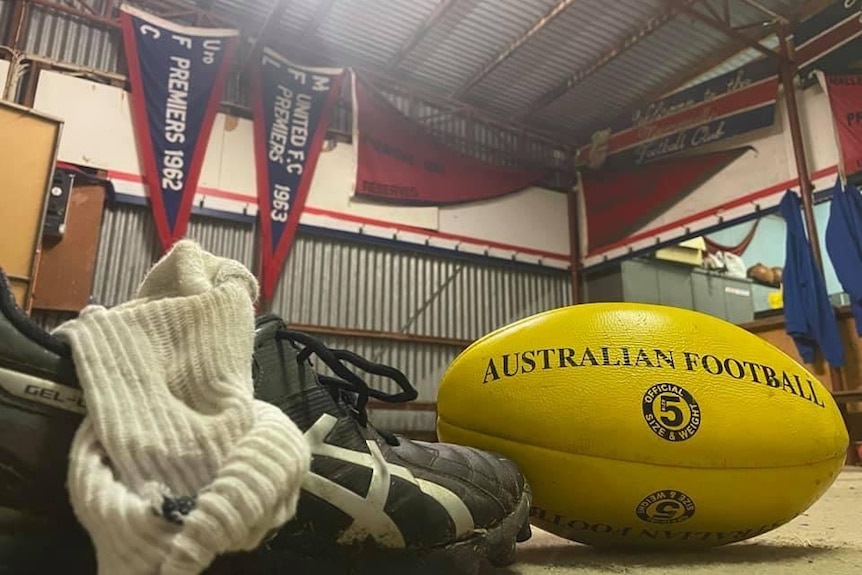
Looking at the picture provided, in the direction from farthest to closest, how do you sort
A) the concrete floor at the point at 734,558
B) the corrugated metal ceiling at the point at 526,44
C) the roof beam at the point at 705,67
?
the corrugated metal ceiling at the point at 526,44 < the roof beam at the point at 705,67 < the concrete floor at the point at 734,558

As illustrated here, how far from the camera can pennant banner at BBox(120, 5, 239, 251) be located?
456cm

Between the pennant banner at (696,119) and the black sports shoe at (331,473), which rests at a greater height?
the pennant banner at (696,119)

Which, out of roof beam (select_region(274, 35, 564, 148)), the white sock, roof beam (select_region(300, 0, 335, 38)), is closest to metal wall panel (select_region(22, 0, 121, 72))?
roof beam (select_region(274, 35, 564, 148))

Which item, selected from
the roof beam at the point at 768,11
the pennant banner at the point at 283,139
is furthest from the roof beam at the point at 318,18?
the roof beam at the point at 768,11

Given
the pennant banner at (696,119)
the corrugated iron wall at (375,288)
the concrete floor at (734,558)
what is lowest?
the concrete floor at (734,558)

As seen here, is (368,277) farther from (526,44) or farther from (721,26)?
(721,26)

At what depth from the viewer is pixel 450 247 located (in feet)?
18.6

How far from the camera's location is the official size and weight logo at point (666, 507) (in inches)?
38.7

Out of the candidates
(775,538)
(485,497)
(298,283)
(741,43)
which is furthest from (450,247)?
(485,497)

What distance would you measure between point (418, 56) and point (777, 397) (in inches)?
200

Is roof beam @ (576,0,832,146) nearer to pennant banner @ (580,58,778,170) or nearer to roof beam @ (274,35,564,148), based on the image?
pennant banner @ (580,58,778,170)

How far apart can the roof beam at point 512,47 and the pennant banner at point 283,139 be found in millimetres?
1261

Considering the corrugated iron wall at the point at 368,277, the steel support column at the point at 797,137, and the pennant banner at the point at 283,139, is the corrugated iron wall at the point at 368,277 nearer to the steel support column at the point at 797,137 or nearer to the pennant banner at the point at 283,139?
the pennant banner at the point at 283,139

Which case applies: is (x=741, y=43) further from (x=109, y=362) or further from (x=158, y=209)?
(x=109, y=362)
